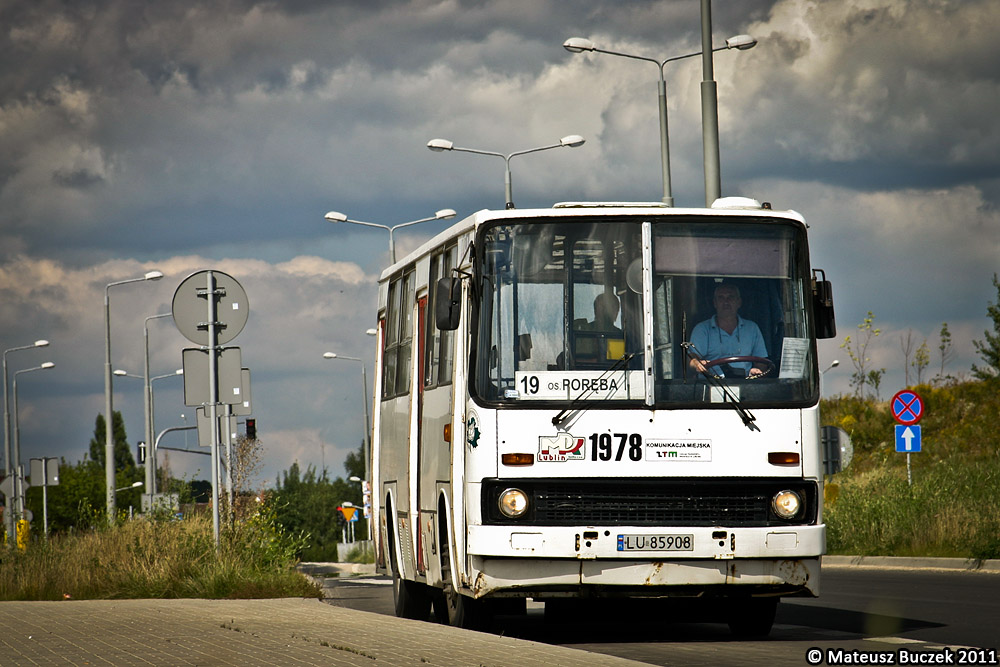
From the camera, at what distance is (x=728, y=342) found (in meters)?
11.5

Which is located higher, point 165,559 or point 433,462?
point 433,462

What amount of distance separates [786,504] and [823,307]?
1.59m

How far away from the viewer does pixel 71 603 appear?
17234mm

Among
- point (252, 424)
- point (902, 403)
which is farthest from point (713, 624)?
point (252, 424)

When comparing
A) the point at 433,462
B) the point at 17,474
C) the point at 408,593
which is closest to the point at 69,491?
the point at 17,474

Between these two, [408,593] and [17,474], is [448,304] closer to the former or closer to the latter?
[408,593]

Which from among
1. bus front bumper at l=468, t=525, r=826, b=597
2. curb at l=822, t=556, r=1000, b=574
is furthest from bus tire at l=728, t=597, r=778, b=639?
curb at l=822, t=556, r=1000, b=574

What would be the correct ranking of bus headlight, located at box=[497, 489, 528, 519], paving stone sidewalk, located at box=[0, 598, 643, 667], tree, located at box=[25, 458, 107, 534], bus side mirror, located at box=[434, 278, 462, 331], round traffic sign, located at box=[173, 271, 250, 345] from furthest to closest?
1. tree, located at box=[25, 458, 107, 534]
2. round traffic sign, located at box=[173, 271, 250, 345]
3. bus side mirror, located at box=[434, 278, 462, 331]
4. bus headlight, located at box=[497, 489, 528, 519]
5. paving stone sidewalk, located at box=[0, 598, 643, 667]

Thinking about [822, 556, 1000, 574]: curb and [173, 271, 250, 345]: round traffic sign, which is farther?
[822, 556, 1000, 574]: curb

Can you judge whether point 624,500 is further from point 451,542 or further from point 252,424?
point 252,424

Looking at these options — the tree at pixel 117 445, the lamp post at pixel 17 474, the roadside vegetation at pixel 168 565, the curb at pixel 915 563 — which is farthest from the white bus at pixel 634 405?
the tree at pixel 117 445

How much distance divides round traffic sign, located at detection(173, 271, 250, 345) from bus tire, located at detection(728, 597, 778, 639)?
760cm

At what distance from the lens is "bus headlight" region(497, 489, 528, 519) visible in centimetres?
1129

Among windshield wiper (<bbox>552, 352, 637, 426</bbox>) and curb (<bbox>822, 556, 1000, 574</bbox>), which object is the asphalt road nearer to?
windshield wiper (<bbox>552, 352, 637, 426</bbox>)
